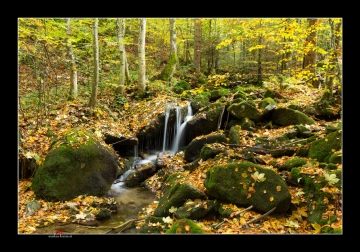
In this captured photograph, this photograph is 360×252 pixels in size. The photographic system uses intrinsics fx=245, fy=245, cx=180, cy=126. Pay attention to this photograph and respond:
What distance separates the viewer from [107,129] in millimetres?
9859

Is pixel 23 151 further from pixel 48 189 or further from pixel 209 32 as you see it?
pixel 209 32

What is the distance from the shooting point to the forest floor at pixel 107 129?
4332 mm

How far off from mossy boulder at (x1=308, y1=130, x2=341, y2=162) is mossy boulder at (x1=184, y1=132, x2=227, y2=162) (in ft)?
9.54

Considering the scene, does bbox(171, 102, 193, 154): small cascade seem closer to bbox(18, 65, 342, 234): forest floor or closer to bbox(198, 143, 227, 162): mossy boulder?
bbox(18, 65, 342, 234): forest floor

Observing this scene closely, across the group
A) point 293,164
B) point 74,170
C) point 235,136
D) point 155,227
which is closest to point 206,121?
point 235,136

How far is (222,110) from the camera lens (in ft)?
33.3

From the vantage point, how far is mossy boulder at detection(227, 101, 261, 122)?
949cm

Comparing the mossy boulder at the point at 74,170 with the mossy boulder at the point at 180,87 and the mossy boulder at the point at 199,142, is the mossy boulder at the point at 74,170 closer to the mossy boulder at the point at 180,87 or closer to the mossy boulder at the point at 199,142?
the mossy boulder at the point at 199,142

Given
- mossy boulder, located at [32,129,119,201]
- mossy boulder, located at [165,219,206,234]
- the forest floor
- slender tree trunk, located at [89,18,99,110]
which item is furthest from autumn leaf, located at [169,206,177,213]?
slender tree trunk, located at [89,18,99,110]

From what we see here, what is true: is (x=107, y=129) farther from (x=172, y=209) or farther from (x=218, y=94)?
(x=218, y=94)

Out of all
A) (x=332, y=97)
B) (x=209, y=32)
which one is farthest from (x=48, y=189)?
(x=209, y=32)

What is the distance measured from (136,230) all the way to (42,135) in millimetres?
5281

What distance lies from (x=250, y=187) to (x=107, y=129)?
6732 mm

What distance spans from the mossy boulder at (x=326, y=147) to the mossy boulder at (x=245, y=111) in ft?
11.5
